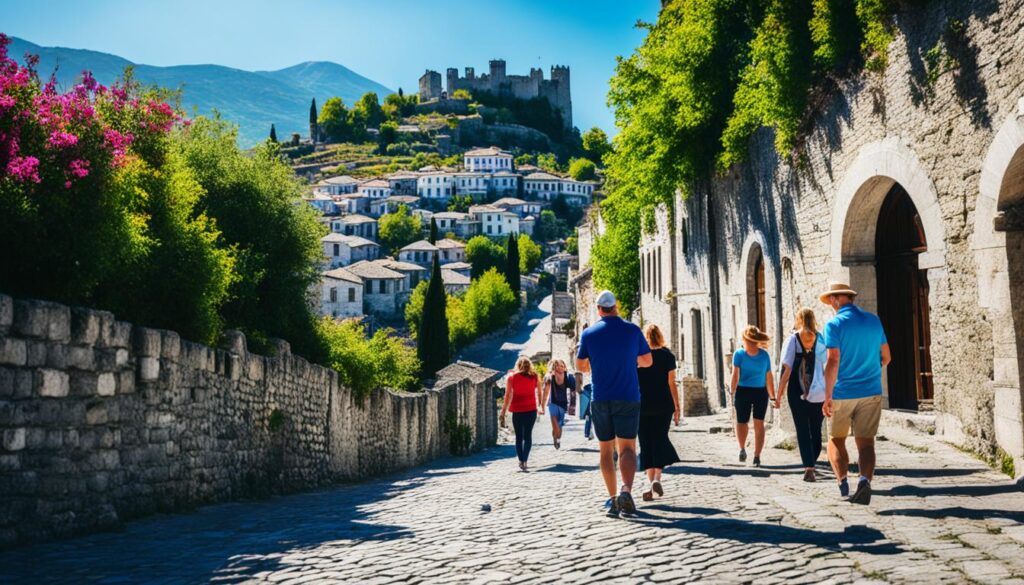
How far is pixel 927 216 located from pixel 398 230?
12157cm

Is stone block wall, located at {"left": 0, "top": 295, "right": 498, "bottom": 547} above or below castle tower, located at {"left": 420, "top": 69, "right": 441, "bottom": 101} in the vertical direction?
below

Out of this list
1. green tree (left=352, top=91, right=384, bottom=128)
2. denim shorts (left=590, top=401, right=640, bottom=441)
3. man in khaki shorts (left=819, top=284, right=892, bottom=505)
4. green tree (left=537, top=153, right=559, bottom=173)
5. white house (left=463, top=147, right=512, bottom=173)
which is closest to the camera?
man in khaki shorts (left=819, top=284, right=892, bottom=505)

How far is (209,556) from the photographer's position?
545 cm

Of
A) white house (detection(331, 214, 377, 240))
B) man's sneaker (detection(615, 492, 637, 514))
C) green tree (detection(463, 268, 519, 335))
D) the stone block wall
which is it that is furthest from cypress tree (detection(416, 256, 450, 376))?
white house (detection(331, 214, 377, 240))

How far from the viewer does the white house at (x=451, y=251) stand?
404 feet

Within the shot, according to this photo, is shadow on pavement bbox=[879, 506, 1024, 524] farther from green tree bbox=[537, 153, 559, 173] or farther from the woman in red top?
green tree bbox=[537, 153, 559, 173]

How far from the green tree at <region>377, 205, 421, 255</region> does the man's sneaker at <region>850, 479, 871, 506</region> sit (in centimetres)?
12182

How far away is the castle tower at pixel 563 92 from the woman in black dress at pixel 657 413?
183 meters

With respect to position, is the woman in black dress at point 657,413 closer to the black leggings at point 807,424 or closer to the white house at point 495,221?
the black leggings at point 807,424

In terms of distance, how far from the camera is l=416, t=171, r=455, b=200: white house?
150125mm

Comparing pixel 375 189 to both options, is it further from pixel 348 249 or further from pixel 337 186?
pixel 348 249

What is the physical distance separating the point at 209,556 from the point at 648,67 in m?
16.4

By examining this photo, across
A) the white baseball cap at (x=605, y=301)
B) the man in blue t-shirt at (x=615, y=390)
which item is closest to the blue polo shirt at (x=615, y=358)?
the man in blue t-shirt at (x=615, y=390)

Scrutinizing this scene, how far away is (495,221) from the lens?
138 m
